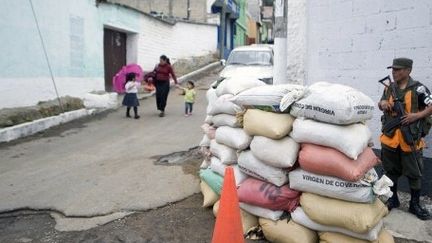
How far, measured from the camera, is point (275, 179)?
366cm

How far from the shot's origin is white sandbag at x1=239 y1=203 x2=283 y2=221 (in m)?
3.70

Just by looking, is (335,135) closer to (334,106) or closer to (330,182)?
(334,106)

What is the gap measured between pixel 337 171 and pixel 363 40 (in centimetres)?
233

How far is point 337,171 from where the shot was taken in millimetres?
3311

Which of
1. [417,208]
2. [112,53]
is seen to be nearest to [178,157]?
[417,208]

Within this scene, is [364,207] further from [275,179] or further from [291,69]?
[291,69]

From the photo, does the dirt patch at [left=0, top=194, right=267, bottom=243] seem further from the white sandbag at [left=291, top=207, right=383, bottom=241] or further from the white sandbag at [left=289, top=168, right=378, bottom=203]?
the white sandbag at [left=289, top=168, right=378, bottom=203]

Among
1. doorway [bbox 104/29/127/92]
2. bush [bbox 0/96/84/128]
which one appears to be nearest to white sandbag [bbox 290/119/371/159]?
bush [bbox 0/96/84/128]

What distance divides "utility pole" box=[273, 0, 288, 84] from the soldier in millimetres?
1866

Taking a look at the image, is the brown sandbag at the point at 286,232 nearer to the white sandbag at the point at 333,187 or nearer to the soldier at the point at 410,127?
the white sandbag at the point at 333,187

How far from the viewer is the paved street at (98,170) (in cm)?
479

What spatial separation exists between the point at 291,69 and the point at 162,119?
5.48 m

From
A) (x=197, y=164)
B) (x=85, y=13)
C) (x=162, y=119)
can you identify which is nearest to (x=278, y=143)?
(x=197, y=164)

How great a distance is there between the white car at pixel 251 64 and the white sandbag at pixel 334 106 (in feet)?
25.4
